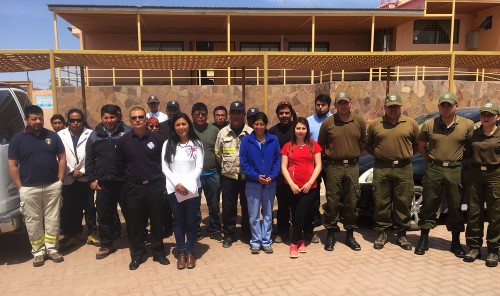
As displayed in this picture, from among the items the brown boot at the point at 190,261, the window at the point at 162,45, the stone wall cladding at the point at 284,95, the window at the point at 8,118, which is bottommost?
the brown boot at the point at 190,261

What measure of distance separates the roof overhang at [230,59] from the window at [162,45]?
10.2m

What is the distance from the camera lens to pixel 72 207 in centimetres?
470

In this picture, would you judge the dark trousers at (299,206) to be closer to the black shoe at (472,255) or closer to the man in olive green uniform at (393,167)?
the man in olive green uniform at (393,167)

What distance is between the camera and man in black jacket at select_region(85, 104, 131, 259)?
431 centimetres

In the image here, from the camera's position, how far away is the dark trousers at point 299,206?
173 inches

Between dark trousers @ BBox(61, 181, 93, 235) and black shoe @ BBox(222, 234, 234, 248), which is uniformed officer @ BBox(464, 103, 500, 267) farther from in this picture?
dark trousers @ BBox(61, 181, 93, 235)

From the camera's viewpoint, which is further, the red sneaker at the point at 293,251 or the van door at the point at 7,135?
the red sneaker at the point at 293,251

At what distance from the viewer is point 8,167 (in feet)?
13.8

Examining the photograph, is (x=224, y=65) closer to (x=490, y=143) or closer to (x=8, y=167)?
(x=8, y=167)

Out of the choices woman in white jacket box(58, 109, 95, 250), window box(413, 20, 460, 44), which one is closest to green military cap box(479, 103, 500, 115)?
woman in white jacket box(58, 109, 95, 250)

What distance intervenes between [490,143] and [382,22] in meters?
13.8

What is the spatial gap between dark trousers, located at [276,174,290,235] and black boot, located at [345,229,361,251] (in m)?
0.80

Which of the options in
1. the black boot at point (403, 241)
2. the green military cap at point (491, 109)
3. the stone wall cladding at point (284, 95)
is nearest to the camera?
the green military cap at point (491, 109)

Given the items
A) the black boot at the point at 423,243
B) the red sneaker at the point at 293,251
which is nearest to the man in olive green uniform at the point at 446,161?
the black boot at the point at 423,243
